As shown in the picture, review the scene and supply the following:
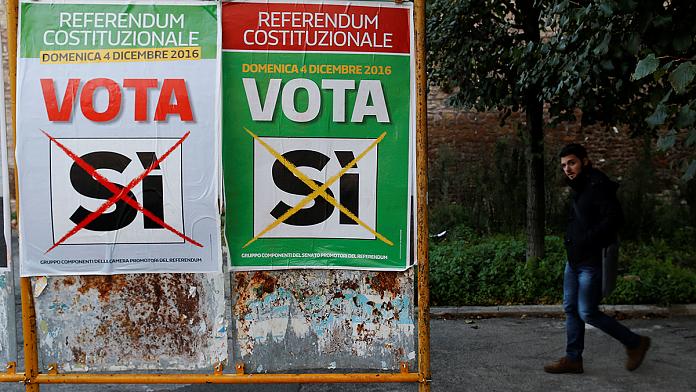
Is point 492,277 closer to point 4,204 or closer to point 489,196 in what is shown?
point 489,196

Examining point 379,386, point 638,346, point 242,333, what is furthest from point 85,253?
point 638,346

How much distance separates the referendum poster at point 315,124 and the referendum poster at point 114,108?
5.1 inches

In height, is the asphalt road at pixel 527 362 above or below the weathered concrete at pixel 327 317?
below

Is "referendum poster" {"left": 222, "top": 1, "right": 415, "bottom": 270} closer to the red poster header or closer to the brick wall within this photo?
the red poster header

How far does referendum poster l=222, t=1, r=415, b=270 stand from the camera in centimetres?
347

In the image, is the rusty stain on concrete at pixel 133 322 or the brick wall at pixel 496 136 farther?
the brick wall at pixel 496 136

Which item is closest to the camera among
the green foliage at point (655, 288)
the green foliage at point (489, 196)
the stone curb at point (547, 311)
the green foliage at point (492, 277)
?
the stone curb at point (547, 311)

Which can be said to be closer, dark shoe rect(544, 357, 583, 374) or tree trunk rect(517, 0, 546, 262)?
dark shoe rect(544, 357, 583, 374)

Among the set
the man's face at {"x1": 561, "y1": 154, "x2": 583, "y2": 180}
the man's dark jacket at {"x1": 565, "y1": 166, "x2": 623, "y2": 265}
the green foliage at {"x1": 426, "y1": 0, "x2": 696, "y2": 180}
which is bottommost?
the man's dark jacket at {"x1": 565, "y1": 166, "x2": 623, "y2": 265}

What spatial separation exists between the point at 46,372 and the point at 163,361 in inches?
23.6

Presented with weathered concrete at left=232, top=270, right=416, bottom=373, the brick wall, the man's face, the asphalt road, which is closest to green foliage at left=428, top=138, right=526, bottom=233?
the brick wall

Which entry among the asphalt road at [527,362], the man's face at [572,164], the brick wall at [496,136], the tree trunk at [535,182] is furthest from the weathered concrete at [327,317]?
the brick wall at [496,136]

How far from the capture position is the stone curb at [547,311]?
25.2 feet

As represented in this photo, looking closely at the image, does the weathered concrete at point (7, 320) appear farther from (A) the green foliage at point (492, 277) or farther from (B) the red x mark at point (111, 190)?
(A) the green foliage at point (492, 277)
